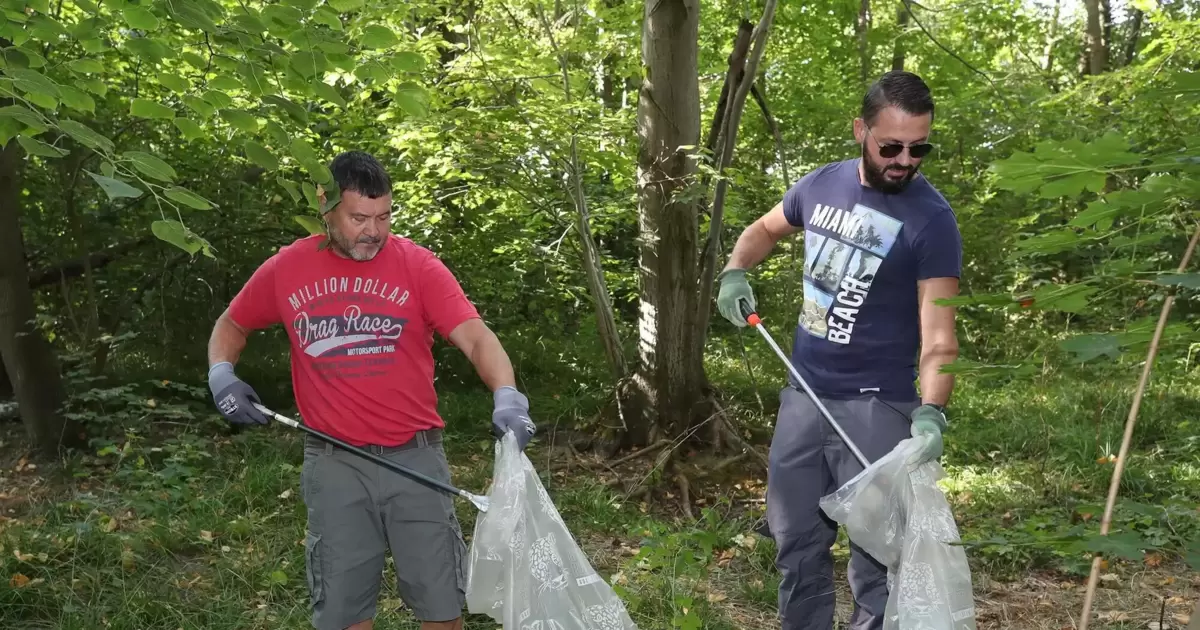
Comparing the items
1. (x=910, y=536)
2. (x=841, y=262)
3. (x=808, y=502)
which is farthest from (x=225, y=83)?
(x=910, y=536)

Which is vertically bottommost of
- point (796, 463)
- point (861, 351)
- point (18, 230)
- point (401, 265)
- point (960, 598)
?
point (960, 598)

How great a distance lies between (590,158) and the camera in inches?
234

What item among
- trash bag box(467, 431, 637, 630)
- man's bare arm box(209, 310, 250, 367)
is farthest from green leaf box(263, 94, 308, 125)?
trash bag box(467, 431, 637, 630)

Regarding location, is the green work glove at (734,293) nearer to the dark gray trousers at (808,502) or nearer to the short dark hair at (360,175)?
the dark gray trousers at (808,502)

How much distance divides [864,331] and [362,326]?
1.43 metres

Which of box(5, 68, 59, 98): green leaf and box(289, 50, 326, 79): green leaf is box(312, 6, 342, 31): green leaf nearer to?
box(289, 50, 326, 79): green leaf

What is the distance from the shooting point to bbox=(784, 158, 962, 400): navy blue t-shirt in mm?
2746

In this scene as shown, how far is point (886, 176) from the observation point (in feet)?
9.11

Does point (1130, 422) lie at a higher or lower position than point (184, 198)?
lower

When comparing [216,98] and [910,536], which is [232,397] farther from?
[910,536]

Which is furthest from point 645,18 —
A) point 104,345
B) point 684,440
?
point 104,345

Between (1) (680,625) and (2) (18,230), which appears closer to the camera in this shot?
(1) (680,625)

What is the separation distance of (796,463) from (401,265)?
1315 mm

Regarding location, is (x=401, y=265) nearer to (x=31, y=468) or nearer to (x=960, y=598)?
(x=960, y=598)
